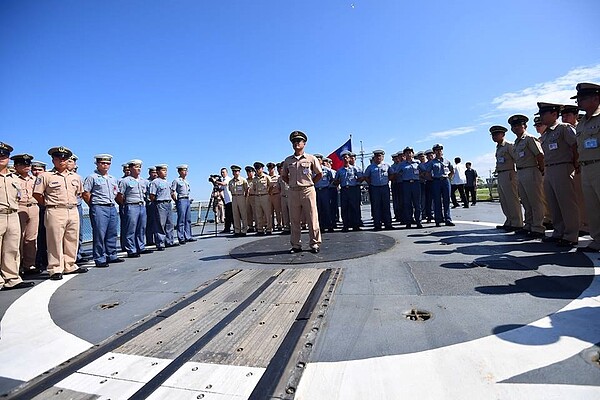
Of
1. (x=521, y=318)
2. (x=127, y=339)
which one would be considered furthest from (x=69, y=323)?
(x=521, y=318)

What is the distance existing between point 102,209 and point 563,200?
7902 mm

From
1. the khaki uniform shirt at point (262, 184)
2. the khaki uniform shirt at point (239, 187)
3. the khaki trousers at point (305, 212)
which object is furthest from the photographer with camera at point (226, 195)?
the khaki trousers at point (305, 212)

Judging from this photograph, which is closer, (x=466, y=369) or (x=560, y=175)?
(x=466, y=369)

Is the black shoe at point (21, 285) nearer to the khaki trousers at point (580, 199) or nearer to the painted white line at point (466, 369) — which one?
the painted white line at point (466, 369)

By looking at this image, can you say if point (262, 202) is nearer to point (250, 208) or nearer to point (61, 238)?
point (250, 208)

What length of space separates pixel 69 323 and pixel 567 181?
6.60 m

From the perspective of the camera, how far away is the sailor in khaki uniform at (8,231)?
4.36m

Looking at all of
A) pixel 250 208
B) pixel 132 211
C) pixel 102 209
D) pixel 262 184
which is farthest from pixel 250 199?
pixel 102 209

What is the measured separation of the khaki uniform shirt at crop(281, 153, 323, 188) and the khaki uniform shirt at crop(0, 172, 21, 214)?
4095 mm

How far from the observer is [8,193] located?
443 centimetres

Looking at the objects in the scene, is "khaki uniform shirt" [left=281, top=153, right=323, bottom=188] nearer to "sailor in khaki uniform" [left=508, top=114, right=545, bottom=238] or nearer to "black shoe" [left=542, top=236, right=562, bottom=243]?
"sailor in khaki uniform" [left=508, top=114, right=545, bottom=238]

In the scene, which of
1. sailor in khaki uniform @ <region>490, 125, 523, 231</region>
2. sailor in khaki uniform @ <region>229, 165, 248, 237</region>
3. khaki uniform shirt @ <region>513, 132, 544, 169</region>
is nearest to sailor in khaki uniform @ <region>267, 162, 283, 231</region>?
sailor in khaki uniform @ <region>229, 165, 248, 237</region>

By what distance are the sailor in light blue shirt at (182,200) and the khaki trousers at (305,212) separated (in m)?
4.11

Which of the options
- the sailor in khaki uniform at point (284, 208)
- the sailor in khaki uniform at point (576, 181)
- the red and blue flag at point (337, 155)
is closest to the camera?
the sailor in khaki uniform at point (576, 181)
